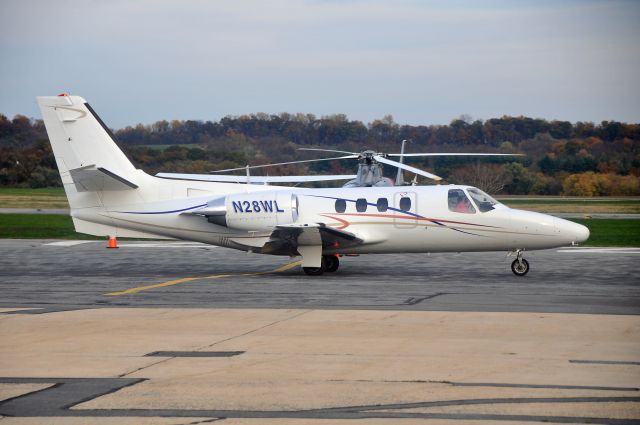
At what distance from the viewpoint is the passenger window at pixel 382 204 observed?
1020 inches

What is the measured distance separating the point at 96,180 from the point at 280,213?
512 centimetres

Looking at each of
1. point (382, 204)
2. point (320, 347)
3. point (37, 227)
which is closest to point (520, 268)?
point (382, 204)

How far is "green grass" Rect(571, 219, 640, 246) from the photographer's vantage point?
38.2 meters

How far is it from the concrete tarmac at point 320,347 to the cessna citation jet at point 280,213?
0.93 m

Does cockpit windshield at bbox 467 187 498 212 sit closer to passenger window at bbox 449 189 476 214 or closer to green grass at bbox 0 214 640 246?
passenger window at bbox 449 189 476 214

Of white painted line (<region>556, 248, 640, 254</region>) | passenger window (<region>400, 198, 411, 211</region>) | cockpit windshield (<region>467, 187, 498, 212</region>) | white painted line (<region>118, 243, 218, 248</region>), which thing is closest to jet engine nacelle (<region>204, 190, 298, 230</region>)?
passenger window (<region>400, 198, 411, 211</region>)

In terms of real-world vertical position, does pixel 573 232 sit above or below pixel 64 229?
above

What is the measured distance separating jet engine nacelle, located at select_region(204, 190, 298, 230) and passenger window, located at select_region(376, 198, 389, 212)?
7.49 ft

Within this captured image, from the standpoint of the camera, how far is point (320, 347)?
14312 mm

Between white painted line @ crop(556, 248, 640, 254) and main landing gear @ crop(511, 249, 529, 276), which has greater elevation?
main landing gear @ crop(511, 249, 529, 276)

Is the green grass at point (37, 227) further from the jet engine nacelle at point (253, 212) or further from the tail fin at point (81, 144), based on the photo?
the jet engine nacelle at point (253, 212)

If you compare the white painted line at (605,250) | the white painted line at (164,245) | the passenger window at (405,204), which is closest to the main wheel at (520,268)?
the passenger window at (405,204)

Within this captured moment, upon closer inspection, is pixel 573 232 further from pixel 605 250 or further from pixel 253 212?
pixel 605 250

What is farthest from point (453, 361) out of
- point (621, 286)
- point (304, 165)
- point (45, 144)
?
point (45, 144)
